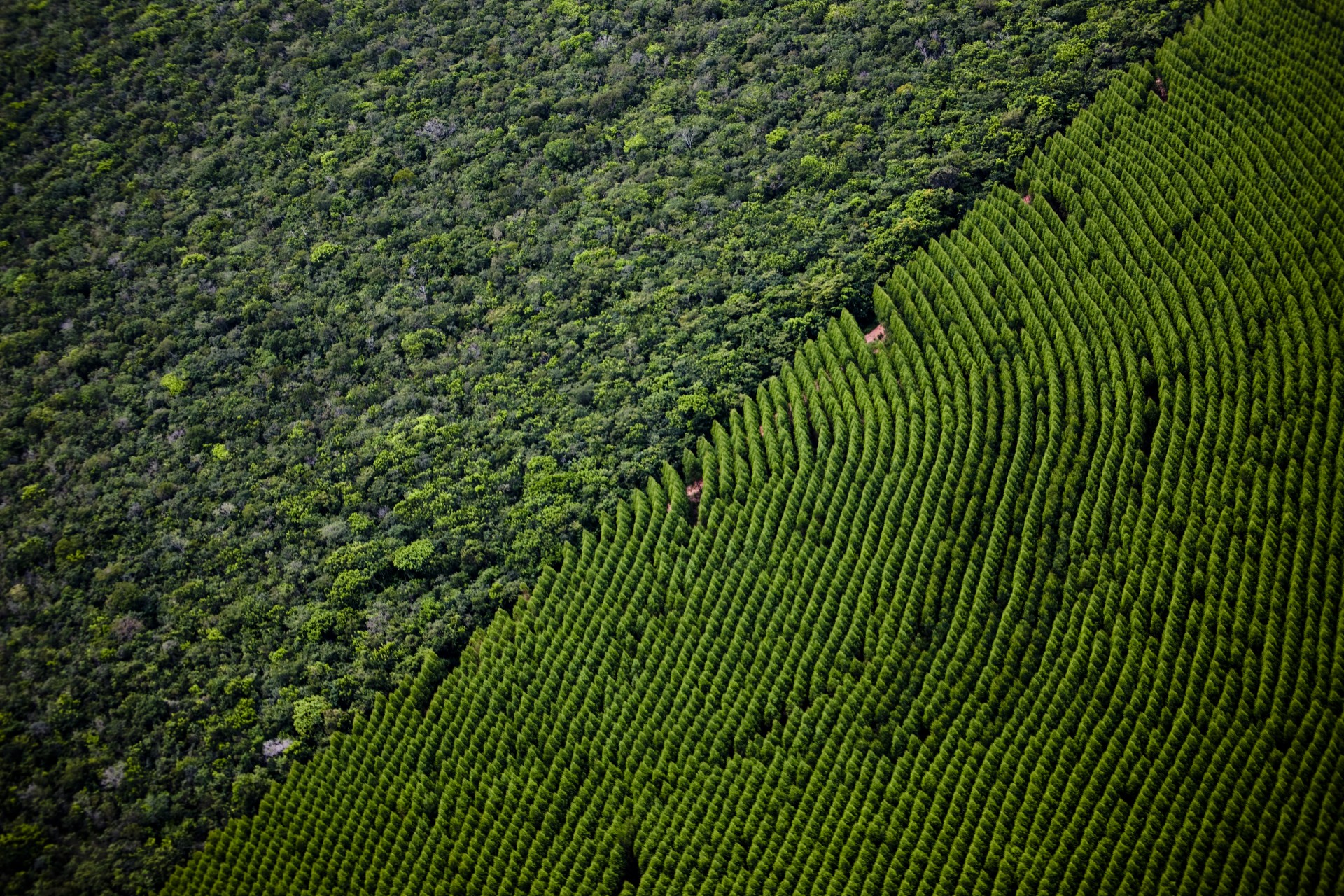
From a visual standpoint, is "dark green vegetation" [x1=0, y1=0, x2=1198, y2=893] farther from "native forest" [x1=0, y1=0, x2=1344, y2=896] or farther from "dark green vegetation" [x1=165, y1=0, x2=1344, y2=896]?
"dark green vegetation" [x1=165, y1=0, x2=1344, y2=896]

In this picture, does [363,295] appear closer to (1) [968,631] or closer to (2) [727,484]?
(2) [727,484]

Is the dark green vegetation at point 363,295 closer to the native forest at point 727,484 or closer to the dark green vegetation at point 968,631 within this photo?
the native forest at point 727,484

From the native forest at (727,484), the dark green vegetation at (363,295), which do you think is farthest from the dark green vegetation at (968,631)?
the dark green vegetation at (363,295)

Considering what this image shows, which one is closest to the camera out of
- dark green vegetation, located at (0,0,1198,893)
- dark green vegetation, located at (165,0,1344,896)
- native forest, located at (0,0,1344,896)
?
dark green vegetation, located at (165,0,1344,896)

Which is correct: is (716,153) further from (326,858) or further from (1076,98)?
(326,858)

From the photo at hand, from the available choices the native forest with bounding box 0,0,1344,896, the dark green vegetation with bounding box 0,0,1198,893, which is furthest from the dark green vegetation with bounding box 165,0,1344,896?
the dark green vegetation with bounding box 0,0,1198,893

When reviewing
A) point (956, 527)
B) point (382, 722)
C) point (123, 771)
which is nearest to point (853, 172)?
point (956, 527)
